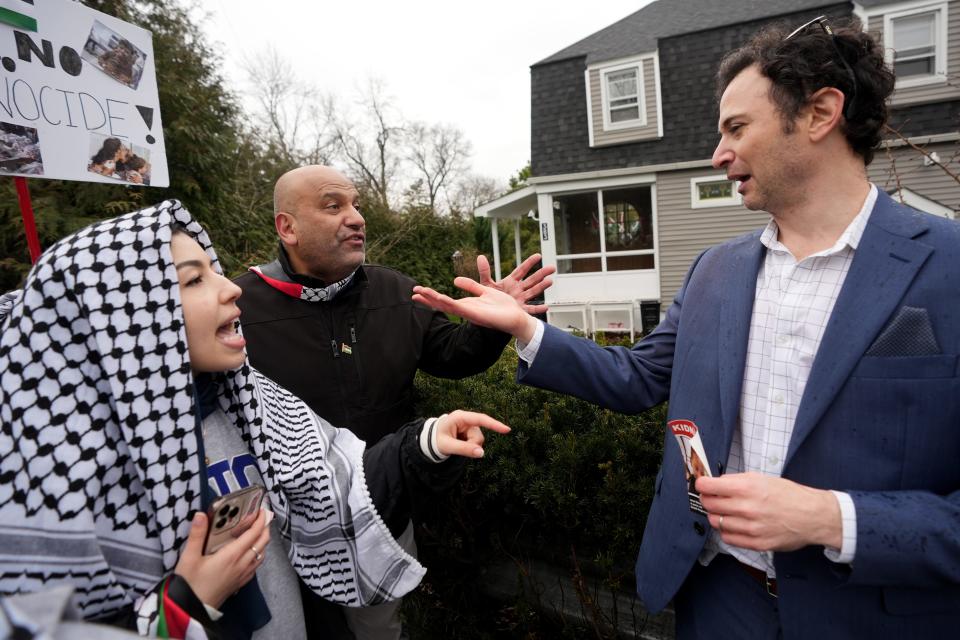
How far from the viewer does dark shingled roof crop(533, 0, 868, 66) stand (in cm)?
1086

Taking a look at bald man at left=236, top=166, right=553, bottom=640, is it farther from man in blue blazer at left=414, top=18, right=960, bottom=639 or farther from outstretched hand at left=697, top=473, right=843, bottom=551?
outstretched hand at left=697, top=473, right=843, bottom=551

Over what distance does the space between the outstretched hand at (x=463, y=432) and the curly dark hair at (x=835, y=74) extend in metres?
1.25

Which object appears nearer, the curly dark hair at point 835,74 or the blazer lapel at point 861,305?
the blazer lapel at point 861,305

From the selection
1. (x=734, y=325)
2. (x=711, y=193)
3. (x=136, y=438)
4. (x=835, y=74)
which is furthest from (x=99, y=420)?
(x=711, y=193)

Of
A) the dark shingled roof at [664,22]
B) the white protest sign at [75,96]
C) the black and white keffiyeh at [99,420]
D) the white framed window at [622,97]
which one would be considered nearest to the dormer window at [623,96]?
the white framed window at [622,97]

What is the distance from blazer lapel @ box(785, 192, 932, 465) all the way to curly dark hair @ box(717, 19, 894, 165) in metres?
0.36

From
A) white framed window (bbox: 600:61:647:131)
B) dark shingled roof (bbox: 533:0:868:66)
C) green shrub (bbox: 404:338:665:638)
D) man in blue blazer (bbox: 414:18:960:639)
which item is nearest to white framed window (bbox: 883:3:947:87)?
dark shingled roof (bbox: 533:0:868:66)

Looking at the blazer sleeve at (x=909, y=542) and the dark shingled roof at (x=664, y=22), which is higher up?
the dark shingled roof at (x=664, y=22)

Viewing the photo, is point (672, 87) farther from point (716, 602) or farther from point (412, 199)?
point (716, 602)

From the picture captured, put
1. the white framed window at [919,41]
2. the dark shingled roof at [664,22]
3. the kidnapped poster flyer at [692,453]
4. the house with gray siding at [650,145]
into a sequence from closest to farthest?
the kidnapped poster flyer at [692,453], the white framed window at [919,41], the house with gray siding at [650,145], the dark shingled roof at [664,22]

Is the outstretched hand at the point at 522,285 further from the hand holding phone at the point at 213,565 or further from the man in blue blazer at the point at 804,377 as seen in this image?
the hand holding phone at the point at 213,565

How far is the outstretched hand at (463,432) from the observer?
4.99 ft

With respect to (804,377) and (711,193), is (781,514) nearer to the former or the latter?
(804,377)

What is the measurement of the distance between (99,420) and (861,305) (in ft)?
6.10
